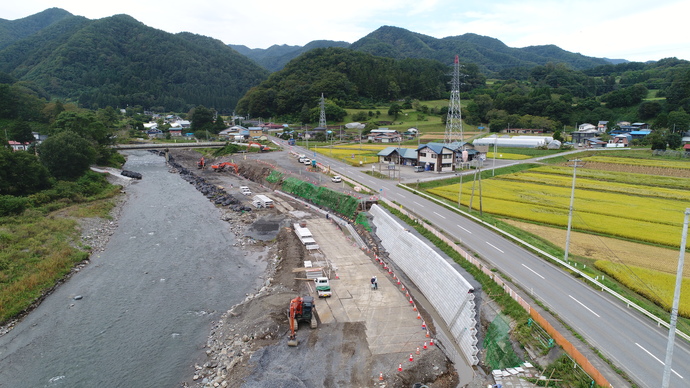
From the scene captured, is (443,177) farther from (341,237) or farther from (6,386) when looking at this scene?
(6,386)

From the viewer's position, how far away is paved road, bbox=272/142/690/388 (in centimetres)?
1505

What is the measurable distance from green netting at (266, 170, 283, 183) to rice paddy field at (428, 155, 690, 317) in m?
25.0

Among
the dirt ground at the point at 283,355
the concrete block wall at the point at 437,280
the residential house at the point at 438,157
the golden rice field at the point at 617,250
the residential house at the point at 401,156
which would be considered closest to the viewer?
the dirt ground at the point at 283,355

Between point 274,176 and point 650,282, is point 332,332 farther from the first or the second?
point 274,176

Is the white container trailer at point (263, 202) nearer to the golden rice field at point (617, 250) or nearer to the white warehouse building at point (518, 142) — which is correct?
the golden rice field at point (617, 250)

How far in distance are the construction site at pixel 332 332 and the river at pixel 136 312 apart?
1753 mm

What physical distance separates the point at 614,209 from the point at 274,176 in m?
44.6

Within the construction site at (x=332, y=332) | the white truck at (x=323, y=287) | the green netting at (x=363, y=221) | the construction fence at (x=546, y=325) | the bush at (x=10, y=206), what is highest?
the bush at (x=10, y=206)

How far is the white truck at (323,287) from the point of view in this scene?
24.9 metres

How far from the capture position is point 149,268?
3097 centimetres

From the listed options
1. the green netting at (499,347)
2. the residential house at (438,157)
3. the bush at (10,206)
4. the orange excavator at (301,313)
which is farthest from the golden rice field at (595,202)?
the bush at (10,206)

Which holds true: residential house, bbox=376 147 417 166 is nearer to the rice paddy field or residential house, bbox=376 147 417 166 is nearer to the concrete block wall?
the rice paddy field

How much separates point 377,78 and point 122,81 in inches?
4892

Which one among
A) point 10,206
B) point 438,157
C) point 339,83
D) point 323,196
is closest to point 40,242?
point 10,206
